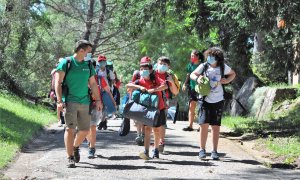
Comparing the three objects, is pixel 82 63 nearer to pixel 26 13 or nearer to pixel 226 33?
pixel 226 33

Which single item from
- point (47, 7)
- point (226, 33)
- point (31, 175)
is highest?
→ point (47, 7)

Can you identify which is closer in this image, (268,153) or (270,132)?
(268,153)

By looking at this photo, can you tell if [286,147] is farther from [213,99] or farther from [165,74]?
[165,74]

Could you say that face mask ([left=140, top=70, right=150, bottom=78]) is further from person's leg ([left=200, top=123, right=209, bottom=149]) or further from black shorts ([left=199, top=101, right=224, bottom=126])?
person's leg ([left=200, top=123, right=209, bottom=149])

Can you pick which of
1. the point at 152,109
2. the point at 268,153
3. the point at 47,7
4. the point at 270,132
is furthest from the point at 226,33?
the point at 47,7

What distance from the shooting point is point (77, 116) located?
9.05 metres

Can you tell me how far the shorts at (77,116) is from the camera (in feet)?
29.3

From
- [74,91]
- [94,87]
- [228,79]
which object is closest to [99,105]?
[94,87]

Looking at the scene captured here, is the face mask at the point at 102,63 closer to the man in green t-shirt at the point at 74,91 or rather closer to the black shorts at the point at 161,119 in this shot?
the black shorts at the point at 161,119

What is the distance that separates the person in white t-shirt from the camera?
10.0 m

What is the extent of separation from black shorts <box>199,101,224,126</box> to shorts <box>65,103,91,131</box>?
2.01 m

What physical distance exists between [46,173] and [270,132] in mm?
6539

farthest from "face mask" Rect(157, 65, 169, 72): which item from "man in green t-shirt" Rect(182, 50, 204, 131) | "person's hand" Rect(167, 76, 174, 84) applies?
"man in green t-shirt" Rect(182, 50, 204, 131)

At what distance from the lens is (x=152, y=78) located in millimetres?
10008
